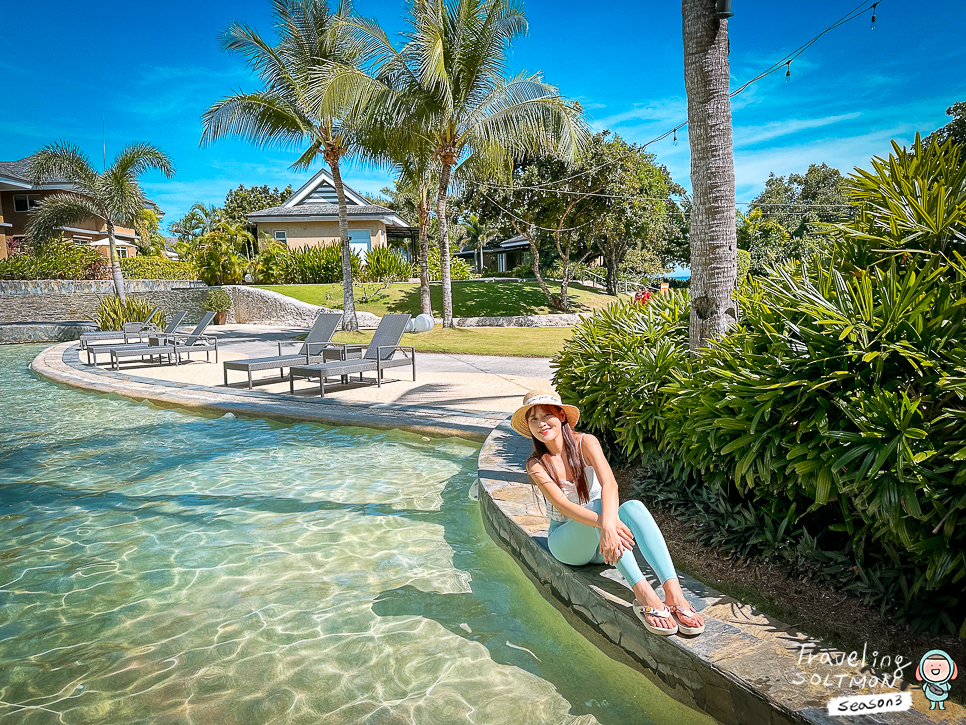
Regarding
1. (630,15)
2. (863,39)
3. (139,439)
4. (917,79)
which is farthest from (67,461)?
(917,79)

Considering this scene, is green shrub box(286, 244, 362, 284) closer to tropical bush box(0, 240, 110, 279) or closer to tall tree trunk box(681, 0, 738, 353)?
tropical bush box(0, 240, 110, 279)

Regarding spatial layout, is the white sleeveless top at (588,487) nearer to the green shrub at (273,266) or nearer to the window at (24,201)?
the green shrub at (273,266)

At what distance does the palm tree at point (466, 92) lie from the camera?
1806cm

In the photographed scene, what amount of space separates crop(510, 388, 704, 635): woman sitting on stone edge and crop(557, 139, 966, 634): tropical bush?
570 millimetres

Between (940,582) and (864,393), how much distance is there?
2.37 feet

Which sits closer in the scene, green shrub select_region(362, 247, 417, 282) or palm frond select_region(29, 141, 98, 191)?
palm frond select_region(29, 141, 98, 191)

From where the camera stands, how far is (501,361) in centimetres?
1410

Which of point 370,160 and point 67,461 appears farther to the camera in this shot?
point 370,160

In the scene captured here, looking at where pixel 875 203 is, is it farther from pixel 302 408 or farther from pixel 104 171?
pixel 104 171

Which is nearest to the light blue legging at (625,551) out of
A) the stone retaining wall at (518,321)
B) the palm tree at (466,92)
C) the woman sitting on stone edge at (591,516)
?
the woman sitting on stone edge at (591,516)

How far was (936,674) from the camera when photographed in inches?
84.7

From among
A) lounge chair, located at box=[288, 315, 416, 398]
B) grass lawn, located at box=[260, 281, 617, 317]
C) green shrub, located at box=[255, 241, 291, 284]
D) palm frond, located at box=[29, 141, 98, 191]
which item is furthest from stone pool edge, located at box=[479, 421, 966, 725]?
palm frond, located at box=[29, 141, 98, 191]

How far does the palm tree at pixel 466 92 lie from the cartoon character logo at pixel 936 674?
17844 millimetres

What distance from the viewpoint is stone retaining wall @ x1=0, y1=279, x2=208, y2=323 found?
2659 centimetres
